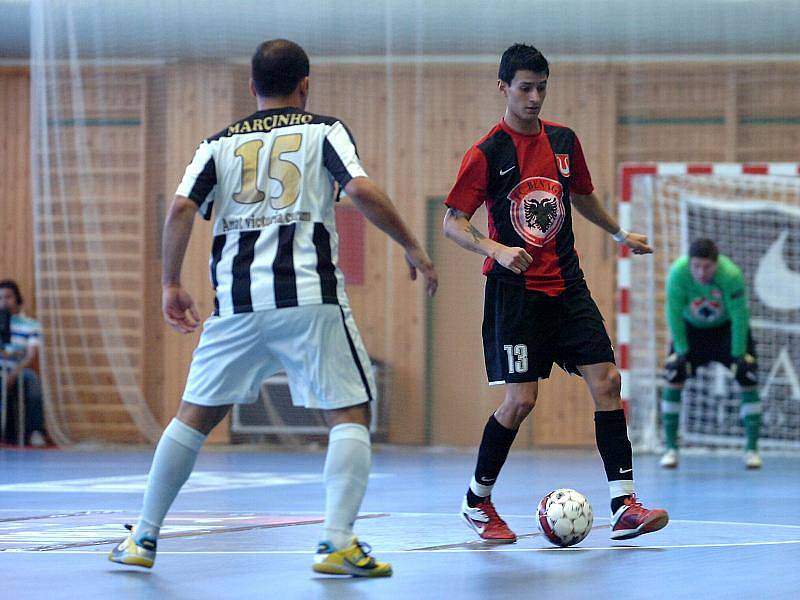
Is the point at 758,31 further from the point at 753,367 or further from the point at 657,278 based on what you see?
the point at 753,367

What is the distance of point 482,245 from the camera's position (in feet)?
15.1

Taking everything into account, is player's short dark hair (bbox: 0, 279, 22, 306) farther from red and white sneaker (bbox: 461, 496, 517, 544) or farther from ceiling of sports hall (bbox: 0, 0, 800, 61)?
red and white sneaker (bbox: 461, 496, 517, 544)

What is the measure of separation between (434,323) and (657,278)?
2.21m

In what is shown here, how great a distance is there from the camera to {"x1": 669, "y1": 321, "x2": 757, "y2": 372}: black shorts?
9.63 m

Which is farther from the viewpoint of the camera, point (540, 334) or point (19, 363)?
point (19, 363)

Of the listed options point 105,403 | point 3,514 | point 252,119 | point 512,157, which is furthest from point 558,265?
point 105,403

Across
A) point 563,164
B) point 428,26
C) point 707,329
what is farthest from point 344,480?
point 428,26

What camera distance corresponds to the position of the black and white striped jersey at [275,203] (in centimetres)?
374

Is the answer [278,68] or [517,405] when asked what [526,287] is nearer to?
[517,405]

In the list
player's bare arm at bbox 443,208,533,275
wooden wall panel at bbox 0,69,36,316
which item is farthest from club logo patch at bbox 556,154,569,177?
wooden wall panel at bbox 0,69,36,316

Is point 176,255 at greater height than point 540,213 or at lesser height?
lesser

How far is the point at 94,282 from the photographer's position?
12.2 meters

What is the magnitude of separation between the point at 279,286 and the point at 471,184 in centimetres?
130

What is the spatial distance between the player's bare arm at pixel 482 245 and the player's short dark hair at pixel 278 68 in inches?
39.0
